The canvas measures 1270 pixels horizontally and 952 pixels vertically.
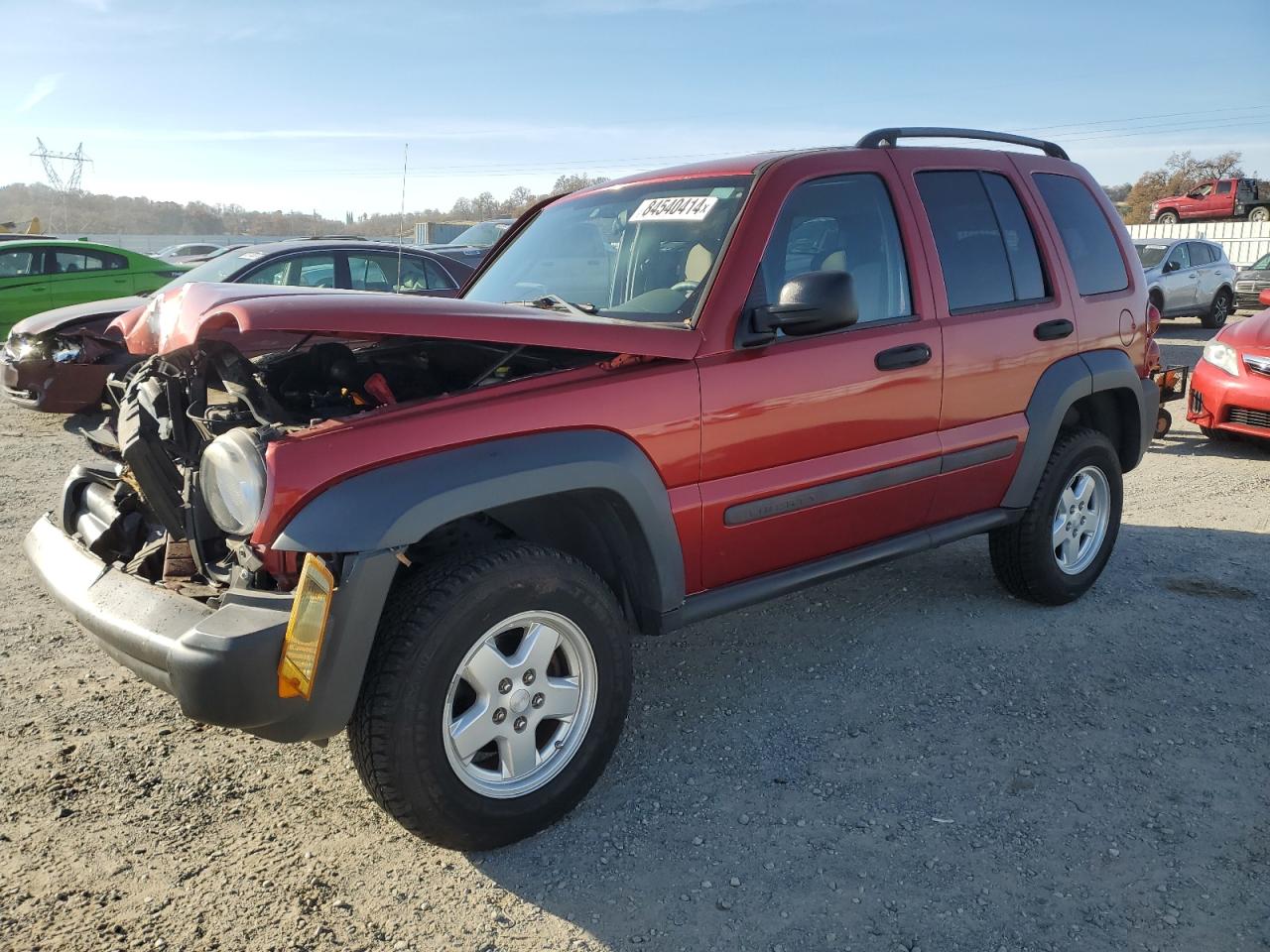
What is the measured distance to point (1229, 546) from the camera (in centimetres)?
550

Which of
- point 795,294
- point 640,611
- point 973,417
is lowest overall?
point 640,611

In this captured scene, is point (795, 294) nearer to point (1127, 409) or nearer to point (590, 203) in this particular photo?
point (590, 203)

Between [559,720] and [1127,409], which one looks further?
[1127,409]

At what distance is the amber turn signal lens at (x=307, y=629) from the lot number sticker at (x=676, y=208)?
1.87 meters

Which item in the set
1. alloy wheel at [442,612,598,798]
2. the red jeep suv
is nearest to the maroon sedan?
the red jeep suv

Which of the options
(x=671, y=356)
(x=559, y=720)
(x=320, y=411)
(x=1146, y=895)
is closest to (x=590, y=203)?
(x=671, y=356)

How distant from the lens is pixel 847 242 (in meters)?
3.63

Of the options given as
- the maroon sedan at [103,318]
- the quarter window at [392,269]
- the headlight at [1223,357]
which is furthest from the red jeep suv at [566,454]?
the quarter window at [392,269]

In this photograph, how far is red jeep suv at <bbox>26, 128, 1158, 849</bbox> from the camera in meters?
2.48

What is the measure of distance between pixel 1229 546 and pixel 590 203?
13.3ft

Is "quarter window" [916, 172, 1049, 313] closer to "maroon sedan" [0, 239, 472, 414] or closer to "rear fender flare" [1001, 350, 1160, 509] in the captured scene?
"rear fender flare" [1001, 350, 1160, 509]

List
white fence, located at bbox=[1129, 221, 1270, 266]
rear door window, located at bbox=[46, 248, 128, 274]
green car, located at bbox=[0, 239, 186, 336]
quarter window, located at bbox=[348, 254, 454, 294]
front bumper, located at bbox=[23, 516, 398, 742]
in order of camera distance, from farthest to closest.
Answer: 1. white fence, located at bbox=[1129, 221, 1270, 266]
2. rear door window, located at bbox=[46, 248, 128, 274]
3. green car, located at bbox=[0, 239, 186, 336]
4. quarter window, located at bbox=[348, 254, 454, 294]
5. front bumper, located at bbox=[23, 516, 398, 742]

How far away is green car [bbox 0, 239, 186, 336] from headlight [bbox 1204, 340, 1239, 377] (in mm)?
11505

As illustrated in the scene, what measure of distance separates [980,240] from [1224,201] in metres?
39.6
